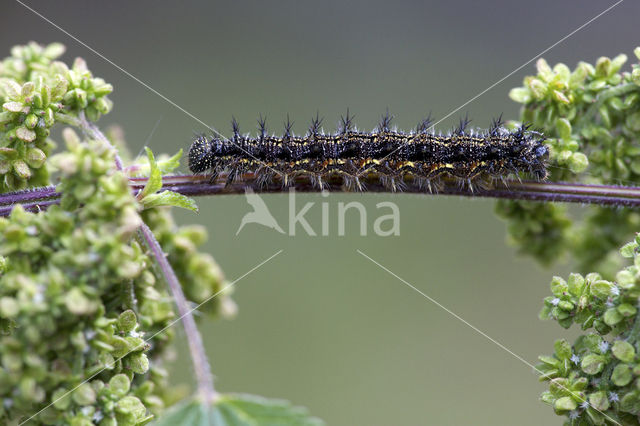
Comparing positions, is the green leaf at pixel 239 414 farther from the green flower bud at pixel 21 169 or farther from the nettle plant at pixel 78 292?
the green flower bud at pixel 21 169

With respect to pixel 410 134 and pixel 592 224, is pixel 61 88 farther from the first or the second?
pixel 592 224

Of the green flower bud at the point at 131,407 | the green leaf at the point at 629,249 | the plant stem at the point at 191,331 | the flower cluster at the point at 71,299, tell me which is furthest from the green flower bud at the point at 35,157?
the green leaf at the point at 629,249

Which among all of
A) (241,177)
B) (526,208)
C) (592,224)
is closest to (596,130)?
(526,208)

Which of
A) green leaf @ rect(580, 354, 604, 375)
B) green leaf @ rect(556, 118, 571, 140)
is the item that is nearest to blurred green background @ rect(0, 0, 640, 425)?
green leaf @ rect(556, 118, 571, 140)

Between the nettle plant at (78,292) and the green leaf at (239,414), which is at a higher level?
the nettle plant at (78,292)

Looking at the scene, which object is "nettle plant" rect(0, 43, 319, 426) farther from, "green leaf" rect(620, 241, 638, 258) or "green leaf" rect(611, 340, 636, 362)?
"green leaf" rect(620, 241, 638, 258)

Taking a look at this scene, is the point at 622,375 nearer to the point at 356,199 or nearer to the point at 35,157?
the point at 35,157
